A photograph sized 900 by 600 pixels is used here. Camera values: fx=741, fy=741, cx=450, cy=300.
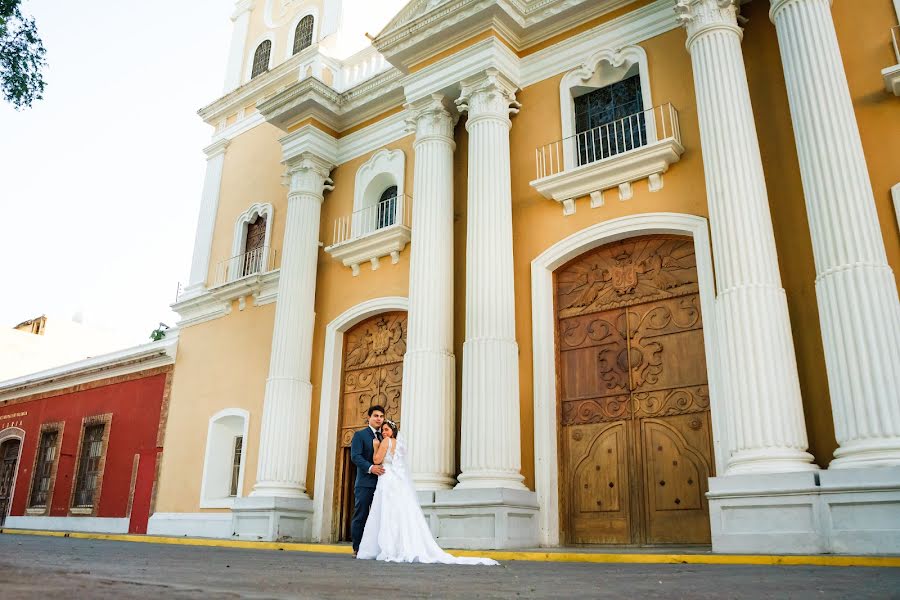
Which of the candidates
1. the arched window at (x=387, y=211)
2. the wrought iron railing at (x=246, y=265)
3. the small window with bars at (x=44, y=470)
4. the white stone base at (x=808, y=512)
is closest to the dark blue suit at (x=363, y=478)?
the white stone base at (x=808, y=512)

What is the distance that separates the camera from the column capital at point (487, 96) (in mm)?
11273

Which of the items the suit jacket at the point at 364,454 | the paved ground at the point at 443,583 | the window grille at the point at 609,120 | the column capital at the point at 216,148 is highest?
the column capital at the point at 216,148

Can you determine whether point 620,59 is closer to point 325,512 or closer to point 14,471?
point 325,512

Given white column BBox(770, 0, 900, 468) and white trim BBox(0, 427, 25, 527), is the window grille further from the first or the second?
white trim BBox(0, 427, 25, 527)

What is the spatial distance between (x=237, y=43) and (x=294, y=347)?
9569mm

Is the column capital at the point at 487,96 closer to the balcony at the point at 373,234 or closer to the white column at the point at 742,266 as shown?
the balcony at the point at 373,234

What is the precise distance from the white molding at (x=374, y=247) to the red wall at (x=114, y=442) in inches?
246

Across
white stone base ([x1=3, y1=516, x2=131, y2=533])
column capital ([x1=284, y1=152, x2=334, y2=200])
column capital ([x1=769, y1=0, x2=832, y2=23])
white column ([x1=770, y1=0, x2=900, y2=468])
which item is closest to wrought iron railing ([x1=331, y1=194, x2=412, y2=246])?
column capital ([x1=284, y1=152, x2=334, y2=200])

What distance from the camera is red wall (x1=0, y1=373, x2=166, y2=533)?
53.4ft

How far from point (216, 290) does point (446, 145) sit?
→ 251 inches

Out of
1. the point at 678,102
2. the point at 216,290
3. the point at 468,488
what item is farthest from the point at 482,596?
the point at 216,290

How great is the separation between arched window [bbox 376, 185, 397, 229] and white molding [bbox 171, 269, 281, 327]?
7.34 feet

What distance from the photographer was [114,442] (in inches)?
691

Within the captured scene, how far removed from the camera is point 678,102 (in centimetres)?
1027
